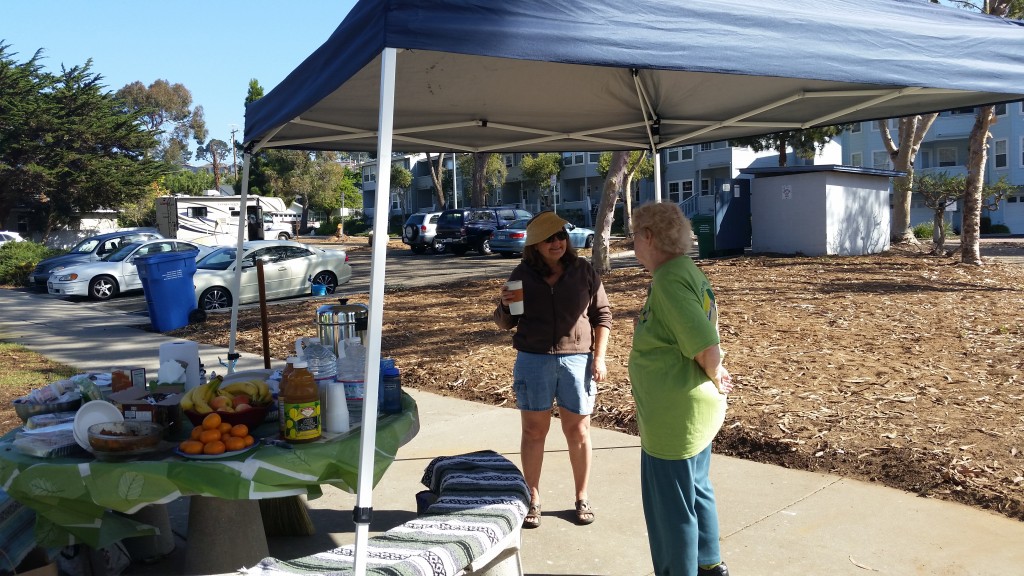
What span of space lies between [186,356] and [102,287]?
1790 cm

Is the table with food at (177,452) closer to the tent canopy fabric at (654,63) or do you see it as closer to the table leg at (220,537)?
the table leg at (220,537)

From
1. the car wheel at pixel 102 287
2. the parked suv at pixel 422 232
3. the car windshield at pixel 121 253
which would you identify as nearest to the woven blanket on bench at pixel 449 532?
the car wheel at pixel 102 287

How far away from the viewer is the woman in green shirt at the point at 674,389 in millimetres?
3020

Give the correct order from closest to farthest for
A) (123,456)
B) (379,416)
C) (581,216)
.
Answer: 1. (123,456)
2. (379,416)
3. (581,216)

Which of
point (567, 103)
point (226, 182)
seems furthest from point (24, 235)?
point (226, 182)

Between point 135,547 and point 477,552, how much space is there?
2.08m

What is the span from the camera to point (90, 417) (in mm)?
3109

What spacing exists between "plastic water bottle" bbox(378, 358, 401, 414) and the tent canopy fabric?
126 centimetres

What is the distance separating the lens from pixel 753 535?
411 cm

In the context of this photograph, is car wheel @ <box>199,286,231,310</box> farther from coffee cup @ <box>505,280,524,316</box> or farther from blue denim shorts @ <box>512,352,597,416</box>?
coffee cup @ <box>505,280,524,316</box>

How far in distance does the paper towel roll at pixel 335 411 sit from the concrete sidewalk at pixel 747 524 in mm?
1272

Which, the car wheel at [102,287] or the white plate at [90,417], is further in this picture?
the car wheel at [102,287]

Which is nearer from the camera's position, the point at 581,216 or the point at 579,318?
the point at 579,318

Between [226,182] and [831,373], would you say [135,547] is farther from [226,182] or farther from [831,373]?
[226,182]
